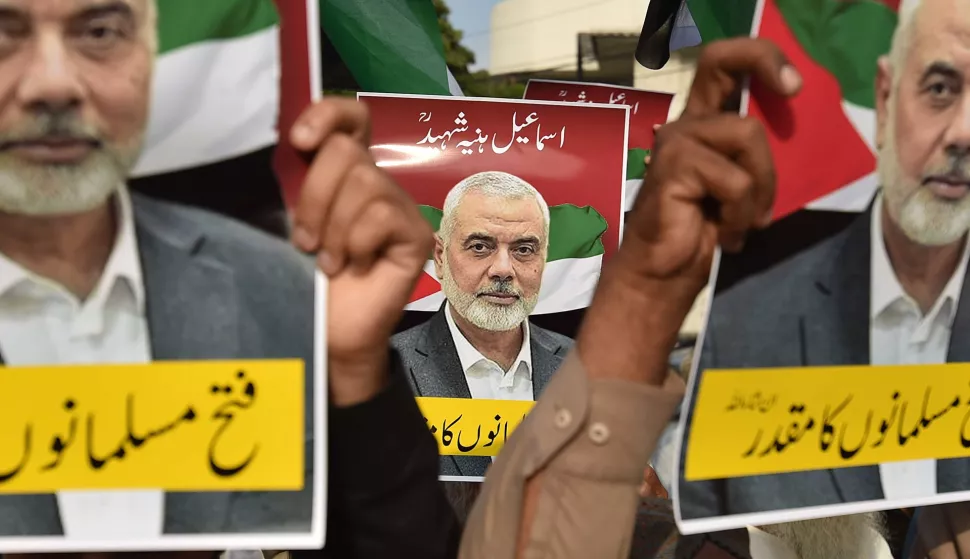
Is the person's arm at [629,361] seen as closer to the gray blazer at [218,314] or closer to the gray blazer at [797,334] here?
the gray blazer at [797,334]

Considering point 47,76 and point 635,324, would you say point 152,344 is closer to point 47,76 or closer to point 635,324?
point 47,76

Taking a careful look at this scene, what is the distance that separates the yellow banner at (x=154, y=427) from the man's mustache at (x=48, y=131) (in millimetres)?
209

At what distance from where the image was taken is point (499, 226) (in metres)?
1.91

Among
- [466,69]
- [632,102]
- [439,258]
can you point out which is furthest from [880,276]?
[466,69]

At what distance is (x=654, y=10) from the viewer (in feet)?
6.21

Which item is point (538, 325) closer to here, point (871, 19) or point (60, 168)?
point (871, 19)

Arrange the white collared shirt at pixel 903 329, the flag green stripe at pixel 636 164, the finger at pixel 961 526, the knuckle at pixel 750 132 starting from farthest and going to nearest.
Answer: the flag green stripe at pixel 636 164 < the finger at pixel 961 526 < the white collared shirt at pixel 903 329 < the knuckle at pixel 750 132

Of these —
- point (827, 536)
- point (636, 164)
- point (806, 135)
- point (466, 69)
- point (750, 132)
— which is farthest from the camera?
point (466, 69)

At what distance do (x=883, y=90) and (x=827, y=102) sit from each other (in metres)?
0.08

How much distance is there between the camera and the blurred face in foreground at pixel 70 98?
2.39 feet

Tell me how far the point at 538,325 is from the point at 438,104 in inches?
21.7

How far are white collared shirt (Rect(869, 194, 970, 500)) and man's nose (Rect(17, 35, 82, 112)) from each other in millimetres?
874

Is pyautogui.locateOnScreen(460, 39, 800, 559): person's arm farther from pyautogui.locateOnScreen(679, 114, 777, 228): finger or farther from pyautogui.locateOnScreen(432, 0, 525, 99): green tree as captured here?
pyautogui.locateOnScreen(432, 0, 525, 99): green tree

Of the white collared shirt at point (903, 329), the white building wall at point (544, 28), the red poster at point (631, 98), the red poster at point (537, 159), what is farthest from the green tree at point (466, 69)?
the white collared shirt at point (903, 329)
